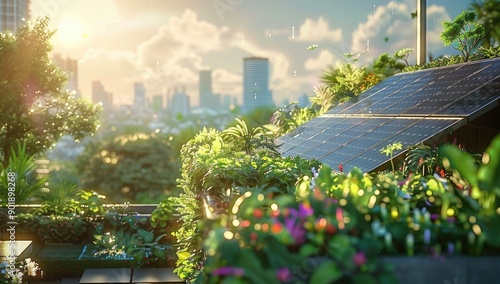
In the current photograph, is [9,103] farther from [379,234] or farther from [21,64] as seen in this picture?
[379,234]

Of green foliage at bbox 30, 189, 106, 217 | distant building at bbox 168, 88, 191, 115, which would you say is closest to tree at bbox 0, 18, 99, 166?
green foliage at bbox 30, 189, 106, 217

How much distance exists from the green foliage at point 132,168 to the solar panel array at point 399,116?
18375 mm

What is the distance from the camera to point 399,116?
39.5 feet

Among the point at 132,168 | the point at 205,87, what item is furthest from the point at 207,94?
the point at 132,168

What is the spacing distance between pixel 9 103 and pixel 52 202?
1331 centimetres

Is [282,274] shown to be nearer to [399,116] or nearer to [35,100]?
[399,116]

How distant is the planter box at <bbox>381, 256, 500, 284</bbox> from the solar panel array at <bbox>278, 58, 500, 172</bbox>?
17.8 ft

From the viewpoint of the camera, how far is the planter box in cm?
341

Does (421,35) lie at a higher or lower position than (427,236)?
higher

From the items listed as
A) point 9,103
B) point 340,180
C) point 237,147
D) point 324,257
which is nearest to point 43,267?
point 237,147

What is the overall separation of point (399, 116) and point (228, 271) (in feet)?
30.5

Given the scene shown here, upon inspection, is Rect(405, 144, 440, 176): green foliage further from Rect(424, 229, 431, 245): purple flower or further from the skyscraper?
the skyscraper

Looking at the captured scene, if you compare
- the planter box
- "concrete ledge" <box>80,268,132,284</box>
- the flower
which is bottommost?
"concrete ledge" <box>80,268,132,284</box>

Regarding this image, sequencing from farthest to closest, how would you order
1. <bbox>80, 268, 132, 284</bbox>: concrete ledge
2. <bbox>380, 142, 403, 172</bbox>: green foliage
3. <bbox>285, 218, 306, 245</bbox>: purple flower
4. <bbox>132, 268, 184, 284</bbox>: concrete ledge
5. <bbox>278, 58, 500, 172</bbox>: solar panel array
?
<bbox>132, 268, 184, 284</bbox>: concrete ledge, <bbox>80, 268, 132, 284</bbox>: concrete ledge, <bbox>278, 58, 500, 172</bbox>: solar panel array, <bbox>380, 142, 403, 172</bbox>: green foliage, <bbox>285, 218, 306, 245</bbox>: purple flower
